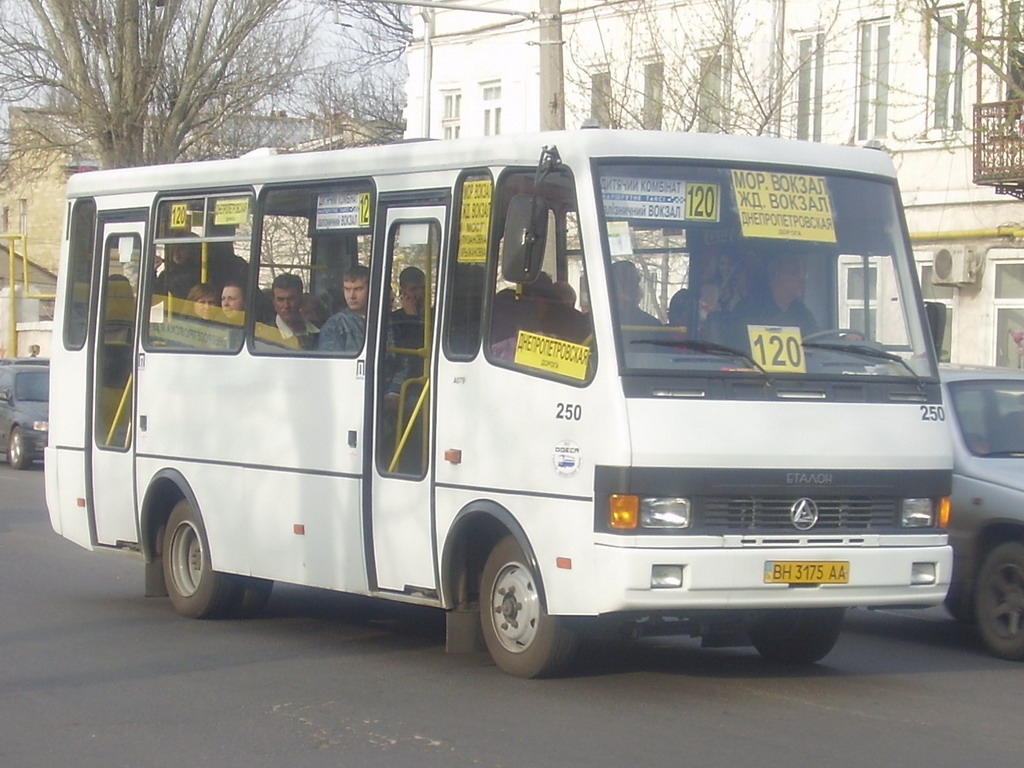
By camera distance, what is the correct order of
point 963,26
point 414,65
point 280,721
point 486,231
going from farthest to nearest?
point 414,65
point 963,26
point 486,231
point 280,721

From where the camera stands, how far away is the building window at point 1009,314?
84.9ft

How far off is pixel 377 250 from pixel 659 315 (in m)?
2.19

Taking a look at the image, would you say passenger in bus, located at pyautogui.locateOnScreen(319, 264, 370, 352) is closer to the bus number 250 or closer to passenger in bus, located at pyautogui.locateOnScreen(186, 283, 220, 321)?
passenger in bus, located at pyautogui.locateOnScreen(186, 283, 220, 321)

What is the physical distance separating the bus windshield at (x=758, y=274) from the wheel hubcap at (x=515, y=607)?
1360 millimetres

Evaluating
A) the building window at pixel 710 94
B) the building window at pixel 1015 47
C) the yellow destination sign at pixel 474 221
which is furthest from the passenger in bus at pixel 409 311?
the building window at pixel 710 94

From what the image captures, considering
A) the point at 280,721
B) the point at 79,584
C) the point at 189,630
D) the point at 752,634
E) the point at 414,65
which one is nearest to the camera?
the point at 280,721

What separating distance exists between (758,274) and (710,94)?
1646cm

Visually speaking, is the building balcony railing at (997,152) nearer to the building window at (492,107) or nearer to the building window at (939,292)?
the building window at (939,292)

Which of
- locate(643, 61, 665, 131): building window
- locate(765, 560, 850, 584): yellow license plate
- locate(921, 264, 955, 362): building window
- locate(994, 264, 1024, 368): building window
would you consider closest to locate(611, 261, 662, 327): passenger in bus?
locate(765, 560, 850, 584): yellow license plate

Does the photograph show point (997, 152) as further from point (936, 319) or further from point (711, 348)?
point (711, 348)

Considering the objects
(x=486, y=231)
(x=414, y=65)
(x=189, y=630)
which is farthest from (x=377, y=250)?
(x=414, y=65)

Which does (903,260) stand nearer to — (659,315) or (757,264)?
(757,264)

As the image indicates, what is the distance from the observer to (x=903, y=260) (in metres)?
9.39

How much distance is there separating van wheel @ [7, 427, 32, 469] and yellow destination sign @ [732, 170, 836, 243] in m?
20.8
